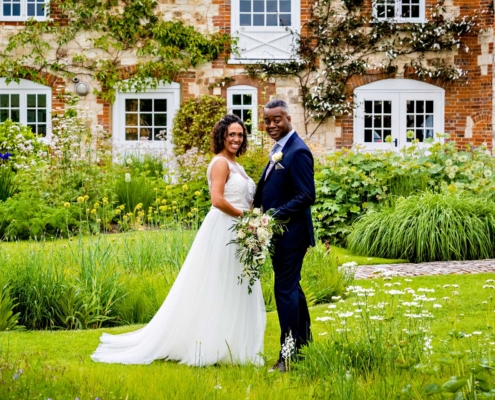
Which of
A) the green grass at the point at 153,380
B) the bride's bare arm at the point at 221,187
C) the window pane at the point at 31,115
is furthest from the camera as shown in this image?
the window pane at the point at 31,115

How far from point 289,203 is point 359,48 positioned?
13424mm

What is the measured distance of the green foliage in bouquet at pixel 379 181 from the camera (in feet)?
35.2

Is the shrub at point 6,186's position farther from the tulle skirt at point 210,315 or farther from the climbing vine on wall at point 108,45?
the tulle skirt at point 210,315

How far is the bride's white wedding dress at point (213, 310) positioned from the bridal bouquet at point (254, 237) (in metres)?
0.36

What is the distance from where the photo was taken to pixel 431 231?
938 cm

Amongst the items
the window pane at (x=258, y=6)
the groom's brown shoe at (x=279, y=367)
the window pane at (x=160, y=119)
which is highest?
the window pane at (x=258, y=6)

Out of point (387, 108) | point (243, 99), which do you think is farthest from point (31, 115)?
point (387, 108)

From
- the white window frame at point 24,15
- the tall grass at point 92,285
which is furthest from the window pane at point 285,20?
the tall grass at point 92,285

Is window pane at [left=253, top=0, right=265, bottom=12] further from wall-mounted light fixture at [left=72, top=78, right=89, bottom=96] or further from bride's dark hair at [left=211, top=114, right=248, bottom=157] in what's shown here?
bride's dark hair at [left=211, top=114, right=248, bottom=157]

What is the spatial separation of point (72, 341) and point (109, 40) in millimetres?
12306

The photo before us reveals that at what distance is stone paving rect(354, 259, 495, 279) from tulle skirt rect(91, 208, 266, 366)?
3159 millimetres

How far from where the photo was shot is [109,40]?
17.3 meters

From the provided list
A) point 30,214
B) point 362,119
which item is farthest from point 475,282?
point 362,119

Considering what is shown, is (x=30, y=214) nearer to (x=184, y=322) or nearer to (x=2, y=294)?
(x=2, y=294)
